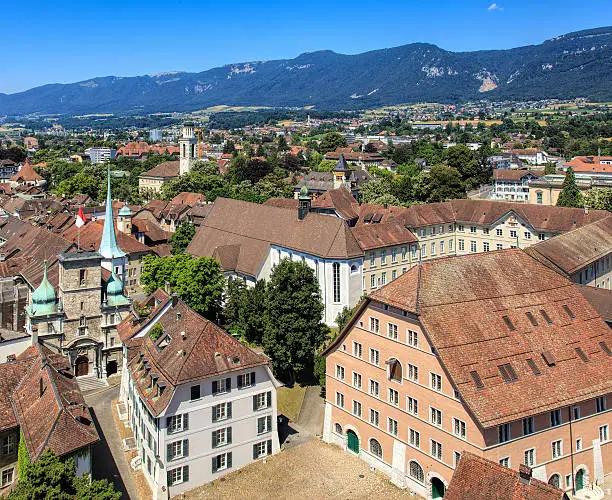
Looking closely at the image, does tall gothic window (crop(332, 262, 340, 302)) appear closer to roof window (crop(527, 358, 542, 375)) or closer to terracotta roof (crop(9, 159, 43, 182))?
roof window (crop(527, 358, 542, 375))

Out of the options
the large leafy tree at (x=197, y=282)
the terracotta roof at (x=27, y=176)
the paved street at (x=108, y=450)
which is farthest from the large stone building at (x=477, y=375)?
the terracotta roof at (x=27, y=176)

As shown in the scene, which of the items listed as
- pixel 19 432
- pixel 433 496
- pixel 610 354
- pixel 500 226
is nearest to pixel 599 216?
pixel 500 226

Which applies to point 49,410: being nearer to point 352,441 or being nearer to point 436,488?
point 352,441

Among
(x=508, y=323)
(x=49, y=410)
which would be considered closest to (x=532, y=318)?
(x=508, y=323)

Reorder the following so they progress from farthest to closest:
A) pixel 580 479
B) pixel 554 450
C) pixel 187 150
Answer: pixel 187 150, pixel 580 479, pixel 554 450

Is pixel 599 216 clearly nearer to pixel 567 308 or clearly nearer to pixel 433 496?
pixel 567 308

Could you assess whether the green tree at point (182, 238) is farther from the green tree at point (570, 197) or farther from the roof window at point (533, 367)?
the roof window at point (533, 367)
